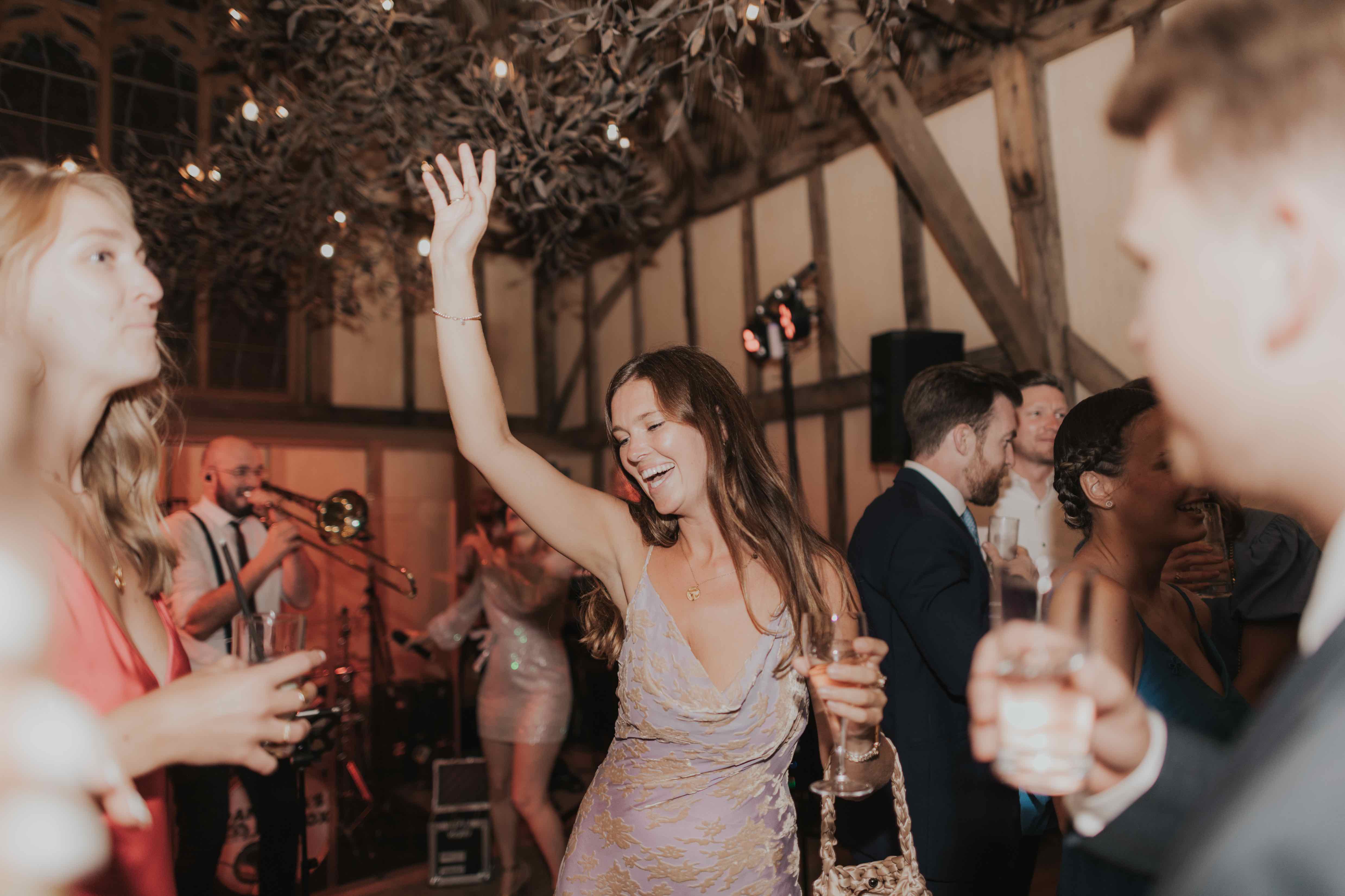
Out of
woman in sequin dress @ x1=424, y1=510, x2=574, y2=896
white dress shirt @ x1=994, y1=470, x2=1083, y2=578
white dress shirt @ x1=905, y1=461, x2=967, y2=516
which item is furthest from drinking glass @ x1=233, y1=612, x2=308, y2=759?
white dress shirt @ x1=994, y1=470, x2=1083, y2=578

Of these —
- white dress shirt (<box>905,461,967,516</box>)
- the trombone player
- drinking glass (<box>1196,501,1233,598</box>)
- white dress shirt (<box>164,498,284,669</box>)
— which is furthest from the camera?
white dress shirt (<box>164,498,284,669</box>)

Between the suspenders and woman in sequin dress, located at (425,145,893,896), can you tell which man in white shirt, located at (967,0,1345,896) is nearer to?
woman in sequin dress, located at (425,145,893,896)

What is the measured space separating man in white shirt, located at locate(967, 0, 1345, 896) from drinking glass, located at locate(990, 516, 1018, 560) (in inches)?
38.8

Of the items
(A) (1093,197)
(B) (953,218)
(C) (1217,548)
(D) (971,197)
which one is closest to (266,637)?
(C) (1217,548)

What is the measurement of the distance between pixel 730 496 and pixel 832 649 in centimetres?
69

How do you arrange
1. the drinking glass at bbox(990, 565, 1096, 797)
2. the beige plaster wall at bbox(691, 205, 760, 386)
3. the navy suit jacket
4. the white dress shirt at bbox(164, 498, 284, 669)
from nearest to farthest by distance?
the drinking glass at bbox(990, 565, 1096, 797) → the navy suit jacket → the white dress shirt at bbox(164, 498, 284, 669) → the beige plaster wall at bbox(691, 205, 760, 386)

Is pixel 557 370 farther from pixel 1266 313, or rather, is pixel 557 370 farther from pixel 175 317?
pixel 1266 313

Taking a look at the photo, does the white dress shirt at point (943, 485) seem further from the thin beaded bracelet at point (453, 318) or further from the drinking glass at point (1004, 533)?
the thin beaded bracelet at point (453, 318)

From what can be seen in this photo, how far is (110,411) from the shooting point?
1.51 metres

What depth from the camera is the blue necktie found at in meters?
2.75

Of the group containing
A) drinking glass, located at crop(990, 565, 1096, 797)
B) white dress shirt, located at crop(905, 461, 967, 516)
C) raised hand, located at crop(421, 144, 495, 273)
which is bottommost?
drinking glass, located at crop(990, 565, 1096, 797)

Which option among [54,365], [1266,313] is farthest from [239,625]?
[1266,313]

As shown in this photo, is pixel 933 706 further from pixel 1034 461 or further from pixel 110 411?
pixel 110 411

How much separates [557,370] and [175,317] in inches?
154
